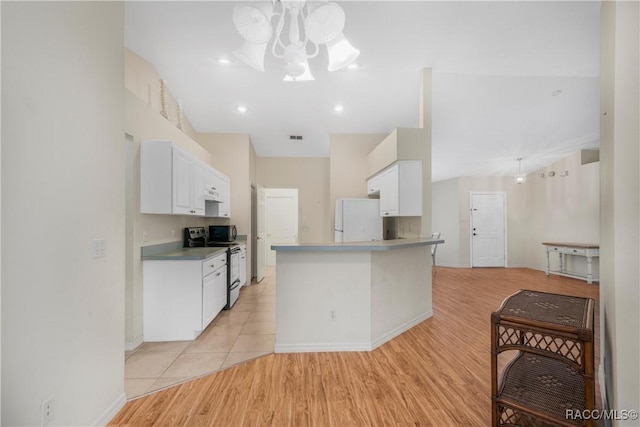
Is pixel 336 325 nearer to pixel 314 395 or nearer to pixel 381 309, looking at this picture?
pixel 381 309

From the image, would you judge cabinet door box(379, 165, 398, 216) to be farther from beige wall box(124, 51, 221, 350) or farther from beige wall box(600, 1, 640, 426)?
beige wall box(124, 51, 221, 350)

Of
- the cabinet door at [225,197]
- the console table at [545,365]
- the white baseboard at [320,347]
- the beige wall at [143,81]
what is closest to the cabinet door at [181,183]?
the beige wall at [143,81]

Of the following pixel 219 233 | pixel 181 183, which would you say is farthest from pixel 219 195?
pixel 181 183

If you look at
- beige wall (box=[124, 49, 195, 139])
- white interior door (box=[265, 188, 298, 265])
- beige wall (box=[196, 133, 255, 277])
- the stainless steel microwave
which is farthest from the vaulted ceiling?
the stainless steel microwave

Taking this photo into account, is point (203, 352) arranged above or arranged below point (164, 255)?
below

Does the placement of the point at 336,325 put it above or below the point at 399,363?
above

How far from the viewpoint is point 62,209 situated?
1.38m

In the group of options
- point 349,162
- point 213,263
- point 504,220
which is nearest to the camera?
point 213,263

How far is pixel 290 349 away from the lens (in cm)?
252

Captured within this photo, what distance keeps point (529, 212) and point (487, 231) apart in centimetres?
115

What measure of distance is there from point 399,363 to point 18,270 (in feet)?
8.26

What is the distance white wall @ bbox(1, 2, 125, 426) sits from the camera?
1142 mm

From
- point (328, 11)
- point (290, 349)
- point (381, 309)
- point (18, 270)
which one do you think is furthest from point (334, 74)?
point (18, 270)

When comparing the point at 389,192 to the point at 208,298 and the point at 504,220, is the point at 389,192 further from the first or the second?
the point at 504,220
